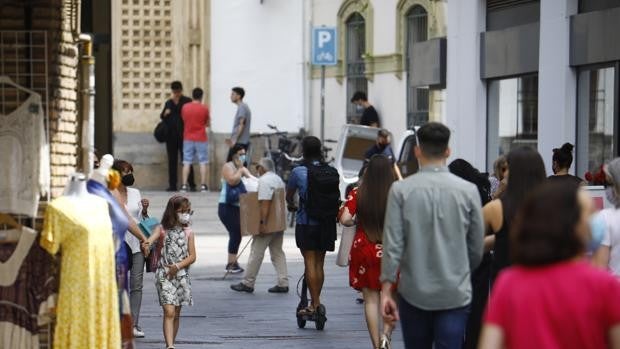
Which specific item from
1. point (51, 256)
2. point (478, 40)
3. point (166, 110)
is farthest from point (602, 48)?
point (166, 110)

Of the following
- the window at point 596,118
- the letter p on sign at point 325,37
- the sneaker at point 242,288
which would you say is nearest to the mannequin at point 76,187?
the sneaker at point 242,288

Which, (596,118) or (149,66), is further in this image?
(149,66)

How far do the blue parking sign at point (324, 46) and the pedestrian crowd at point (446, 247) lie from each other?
9.67 metres

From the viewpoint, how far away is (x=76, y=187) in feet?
29.7

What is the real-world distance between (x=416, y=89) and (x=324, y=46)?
2390mm

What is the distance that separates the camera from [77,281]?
8.94 m

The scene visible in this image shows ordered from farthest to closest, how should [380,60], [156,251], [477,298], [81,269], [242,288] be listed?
[380,60] < [242,288] < [156,251] < [477,298] < [81,269]

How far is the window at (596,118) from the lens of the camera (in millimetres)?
17438

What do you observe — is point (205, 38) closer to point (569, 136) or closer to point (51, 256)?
point (569, 136)

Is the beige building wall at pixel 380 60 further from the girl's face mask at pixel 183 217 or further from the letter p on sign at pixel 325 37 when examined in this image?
the girl's face mask at pixel 183 217

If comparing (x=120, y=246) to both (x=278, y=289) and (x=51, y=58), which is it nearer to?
(x=51, y=58)

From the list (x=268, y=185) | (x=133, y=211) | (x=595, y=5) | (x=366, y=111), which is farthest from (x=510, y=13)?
(x=366, y=111)

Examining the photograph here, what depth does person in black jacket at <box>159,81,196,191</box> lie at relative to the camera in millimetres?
29391

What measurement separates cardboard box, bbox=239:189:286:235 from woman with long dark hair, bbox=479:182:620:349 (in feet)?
39.7
